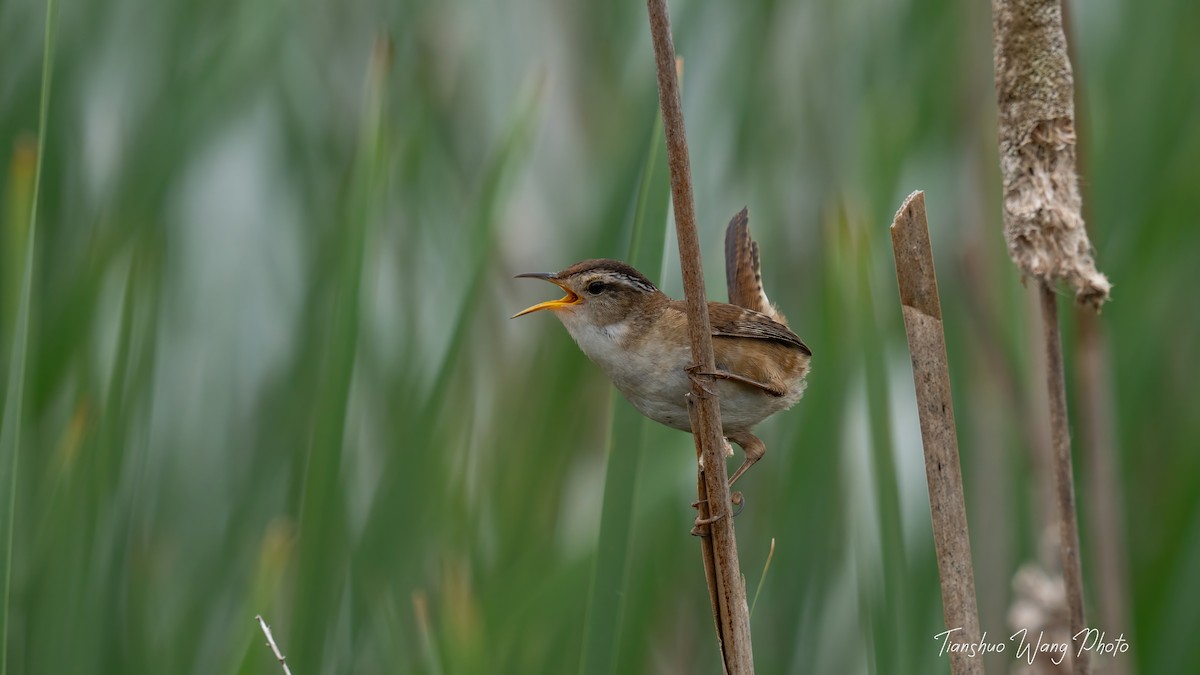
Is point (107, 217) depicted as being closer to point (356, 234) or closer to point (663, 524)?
point (356, 234)

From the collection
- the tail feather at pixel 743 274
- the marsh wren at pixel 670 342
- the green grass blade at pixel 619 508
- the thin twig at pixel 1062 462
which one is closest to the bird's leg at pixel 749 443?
the marsh wren at pixel 670 342

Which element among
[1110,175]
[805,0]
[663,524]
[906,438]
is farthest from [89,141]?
[1110,175]

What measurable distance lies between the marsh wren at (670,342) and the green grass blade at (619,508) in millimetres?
285

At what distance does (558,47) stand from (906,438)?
1385 mm

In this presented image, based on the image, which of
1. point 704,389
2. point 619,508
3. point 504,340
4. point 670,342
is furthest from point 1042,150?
point 504,340

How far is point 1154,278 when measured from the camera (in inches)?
88.0

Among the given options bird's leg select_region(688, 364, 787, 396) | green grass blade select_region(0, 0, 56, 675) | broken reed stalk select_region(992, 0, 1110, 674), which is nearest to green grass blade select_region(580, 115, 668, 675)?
bird's leg select_region(688, 364, 787, 396)

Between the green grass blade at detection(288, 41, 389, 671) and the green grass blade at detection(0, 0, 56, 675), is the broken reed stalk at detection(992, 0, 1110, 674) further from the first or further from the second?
the green grass blade at detection(0, 0, 56, 675)

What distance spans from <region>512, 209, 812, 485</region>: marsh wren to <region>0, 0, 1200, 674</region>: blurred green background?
3.3 inches

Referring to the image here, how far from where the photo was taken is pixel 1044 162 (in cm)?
121

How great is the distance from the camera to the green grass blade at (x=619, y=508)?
55.3 inches

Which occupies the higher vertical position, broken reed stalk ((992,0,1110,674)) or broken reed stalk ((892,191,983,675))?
broken reed stalk ((992,0,1110,674))

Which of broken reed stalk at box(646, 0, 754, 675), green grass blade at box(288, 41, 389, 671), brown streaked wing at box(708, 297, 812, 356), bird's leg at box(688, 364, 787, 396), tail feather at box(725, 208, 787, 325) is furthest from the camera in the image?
tail feather at box(725, 208, 787, 325)

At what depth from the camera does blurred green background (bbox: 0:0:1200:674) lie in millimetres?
1718
